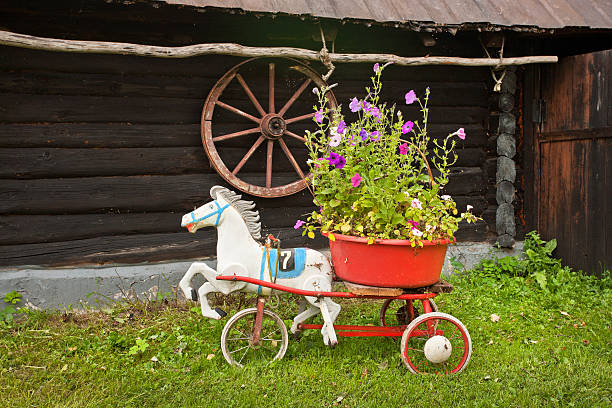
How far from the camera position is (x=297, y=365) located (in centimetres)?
330

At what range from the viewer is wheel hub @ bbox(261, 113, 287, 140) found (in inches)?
190

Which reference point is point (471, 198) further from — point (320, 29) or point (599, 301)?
point (320, 29)

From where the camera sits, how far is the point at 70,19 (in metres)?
4.37

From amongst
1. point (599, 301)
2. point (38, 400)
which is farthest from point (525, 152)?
point (38, 400)

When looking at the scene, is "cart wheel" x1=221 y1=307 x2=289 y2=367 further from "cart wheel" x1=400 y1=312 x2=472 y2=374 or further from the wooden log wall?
the wooden log wall

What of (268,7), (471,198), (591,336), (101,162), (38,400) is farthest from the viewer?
(471,198)

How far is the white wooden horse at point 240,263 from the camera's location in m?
3.24

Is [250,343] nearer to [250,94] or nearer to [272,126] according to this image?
[272,126]

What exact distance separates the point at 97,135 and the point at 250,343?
2443 millimetres

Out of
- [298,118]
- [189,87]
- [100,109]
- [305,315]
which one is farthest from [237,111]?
[305,315]

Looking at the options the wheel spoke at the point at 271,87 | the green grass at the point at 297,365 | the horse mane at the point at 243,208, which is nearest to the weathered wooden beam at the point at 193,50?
the wheel spoke at the point at 271,87

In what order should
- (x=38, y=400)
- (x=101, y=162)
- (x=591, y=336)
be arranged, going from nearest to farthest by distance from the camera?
(x=38, y=400), (x=591, y=336), (x=101, y=162)

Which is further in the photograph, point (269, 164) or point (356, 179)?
point (269, 164)

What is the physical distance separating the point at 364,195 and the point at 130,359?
191cm
